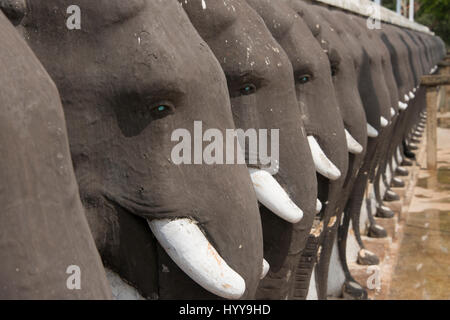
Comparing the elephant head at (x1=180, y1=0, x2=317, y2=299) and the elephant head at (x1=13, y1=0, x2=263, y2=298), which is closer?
the elephant head at (x1=13, y1=0, x2=263, y2=298)

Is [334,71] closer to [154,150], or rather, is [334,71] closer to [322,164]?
[322,164]

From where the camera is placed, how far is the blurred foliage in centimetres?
1758

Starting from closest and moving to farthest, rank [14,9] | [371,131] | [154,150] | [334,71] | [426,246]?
[14,9]
[154,150]
[334,71]
[371,131]
[426,246]

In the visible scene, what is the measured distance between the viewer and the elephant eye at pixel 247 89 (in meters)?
2.03

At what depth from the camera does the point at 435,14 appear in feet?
59.7

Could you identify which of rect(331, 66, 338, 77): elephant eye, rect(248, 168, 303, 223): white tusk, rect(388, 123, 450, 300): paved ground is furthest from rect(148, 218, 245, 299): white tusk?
rect(388, 123, 450, 300): paved ground

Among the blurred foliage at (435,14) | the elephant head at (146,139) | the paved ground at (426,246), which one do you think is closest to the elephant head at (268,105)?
the elephant head at (146,139)

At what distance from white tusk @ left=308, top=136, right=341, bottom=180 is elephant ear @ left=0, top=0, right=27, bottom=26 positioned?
1336mm

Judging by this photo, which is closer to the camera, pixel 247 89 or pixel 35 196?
pixel 35 196

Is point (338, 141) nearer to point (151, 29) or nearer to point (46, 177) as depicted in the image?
point (151, 29)

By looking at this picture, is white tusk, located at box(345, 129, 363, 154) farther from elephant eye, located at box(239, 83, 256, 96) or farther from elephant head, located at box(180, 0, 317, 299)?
elephant eye, located at box(239, 83, 256, 96)

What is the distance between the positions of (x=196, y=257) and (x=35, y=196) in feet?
1.83

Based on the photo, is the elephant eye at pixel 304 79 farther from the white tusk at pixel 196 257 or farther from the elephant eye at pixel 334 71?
the white tusk at pixel 196 257

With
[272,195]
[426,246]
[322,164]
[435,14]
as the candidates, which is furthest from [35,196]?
[435,14]
